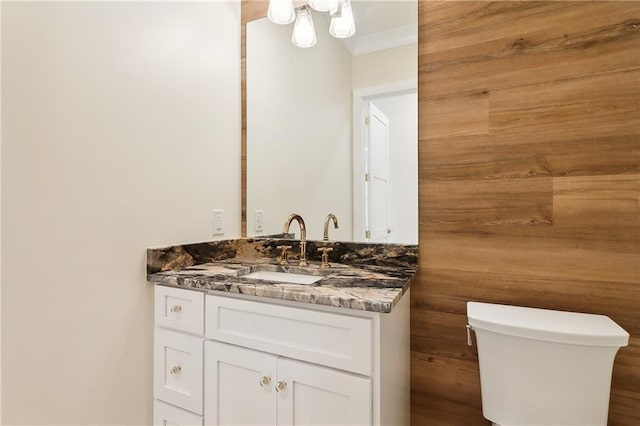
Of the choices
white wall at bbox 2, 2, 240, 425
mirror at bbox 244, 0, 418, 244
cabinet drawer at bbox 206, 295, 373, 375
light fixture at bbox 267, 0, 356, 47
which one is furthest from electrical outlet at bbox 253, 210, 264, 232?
light fixture at bbox 267, 0, 356, 47

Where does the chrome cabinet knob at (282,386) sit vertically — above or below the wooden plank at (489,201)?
below

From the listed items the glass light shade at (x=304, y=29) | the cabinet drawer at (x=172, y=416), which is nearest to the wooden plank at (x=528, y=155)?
the glass light shade at (x=304, y=29)

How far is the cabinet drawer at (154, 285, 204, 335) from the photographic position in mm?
1309

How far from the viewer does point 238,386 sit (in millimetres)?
1224

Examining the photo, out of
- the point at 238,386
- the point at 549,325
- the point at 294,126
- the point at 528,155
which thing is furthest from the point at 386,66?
the point at 238,386

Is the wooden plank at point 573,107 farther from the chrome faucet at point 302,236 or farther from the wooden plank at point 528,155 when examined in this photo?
the chrome faucet at point 302,236

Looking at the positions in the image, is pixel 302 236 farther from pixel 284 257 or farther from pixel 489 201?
pixel 489 201

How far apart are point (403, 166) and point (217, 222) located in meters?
0.93

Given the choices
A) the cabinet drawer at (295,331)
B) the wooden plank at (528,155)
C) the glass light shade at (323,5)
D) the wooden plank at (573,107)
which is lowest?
the cabinet drawer at (295,331)

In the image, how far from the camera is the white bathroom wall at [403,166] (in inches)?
59.1

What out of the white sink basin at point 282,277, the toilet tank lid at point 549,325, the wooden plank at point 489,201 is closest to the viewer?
the toilet tank lid at point 549,325

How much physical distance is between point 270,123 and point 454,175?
999 millimetres

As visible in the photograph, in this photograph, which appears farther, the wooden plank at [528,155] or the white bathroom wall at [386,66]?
the white bathroom wall at [386,66]

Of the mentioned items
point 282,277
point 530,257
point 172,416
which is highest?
point 530,257
